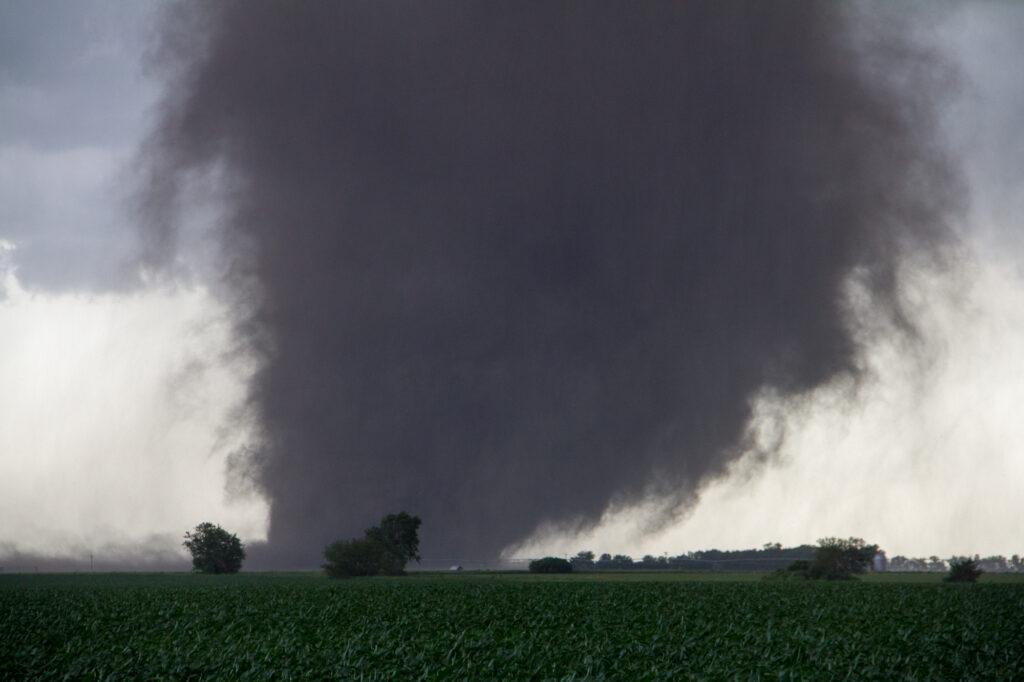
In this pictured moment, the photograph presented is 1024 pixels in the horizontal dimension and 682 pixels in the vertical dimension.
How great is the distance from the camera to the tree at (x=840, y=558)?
95312 millimetres

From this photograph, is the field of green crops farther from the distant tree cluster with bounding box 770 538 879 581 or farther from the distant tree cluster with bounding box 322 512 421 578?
the distant tree cluster with bounding box 322 512 421 578

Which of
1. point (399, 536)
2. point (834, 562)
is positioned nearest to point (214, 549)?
point (399, 536)

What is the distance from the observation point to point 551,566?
12600 cm

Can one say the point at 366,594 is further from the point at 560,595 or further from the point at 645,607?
the point at 645,607

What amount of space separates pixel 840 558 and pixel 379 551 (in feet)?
194

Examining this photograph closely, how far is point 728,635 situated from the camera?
120 feet

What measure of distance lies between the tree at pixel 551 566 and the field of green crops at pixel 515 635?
231ft

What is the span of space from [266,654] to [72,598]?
32473 millimetres

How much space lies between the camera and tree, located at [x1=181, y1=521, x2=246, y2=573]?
13788 centimetres

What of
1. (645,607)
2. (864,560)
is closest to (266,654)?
(645,607)

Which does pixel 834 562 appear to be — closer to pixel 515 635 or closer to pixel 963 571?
pixel 963 571

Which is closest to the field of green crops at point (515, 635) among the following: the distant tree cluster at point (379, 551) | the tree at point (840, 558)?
the tree at point (840, 558)

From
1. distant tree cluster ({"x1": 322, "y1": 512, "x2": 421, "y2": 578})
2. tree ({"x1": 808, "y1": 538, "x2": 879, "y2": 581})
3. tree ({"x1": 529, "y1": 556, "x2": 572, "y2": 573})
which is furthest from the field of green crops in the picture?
tree ({"x1": 529, "y1": 556, "x2": 572, "y2": 573})

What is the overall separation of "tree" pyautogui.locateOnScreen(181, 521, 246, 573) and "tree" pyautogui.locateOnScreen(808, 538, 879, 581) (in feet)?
307
